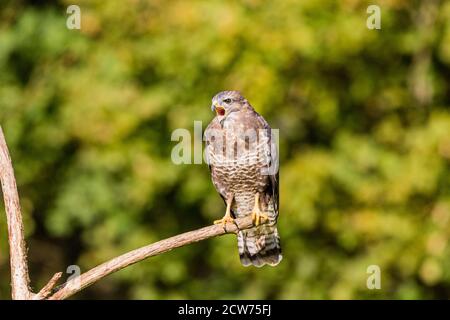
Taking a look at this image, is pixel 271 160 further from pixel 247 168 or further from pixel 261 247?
pixel 261 247

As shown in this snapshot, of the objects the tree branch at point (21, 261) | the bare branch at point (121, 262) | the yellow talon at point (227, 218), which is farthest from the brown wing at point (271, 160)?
the tree branch at point (21, 261)

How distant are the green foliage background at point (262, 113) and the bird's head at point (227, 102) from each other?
138 inches

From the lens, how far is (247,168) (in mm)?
4051

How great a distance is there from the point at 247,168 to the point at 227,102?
33 centimetres

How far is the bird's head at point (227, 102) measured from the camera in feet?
12.9

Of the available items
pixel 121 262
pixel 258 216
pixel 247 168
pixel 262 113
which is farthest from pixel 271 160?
pixel 262 113

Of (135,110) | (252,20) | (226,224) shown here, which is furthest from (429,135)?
(226,224)

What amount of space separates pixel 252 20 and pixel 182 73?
0.87 m

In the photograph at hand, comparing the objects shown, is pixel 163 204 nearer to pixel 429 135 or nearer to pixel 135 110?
pixel 135 110

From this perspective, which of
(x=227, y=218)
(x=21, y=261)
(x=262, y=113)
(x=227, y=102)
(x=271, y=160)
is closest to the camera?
(x=21, y=261)

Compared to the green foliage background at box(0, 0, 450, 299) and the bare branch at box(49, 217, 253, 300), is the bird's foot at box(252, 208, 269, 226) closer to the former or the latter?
the bare branch at box(49, 217, 253, 300)

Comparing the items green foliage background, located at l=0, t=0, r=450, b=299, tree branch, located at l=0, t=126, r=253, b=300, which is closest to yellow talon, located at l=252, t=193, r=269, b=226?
tree branch, located at l=0, t=126, r=253, b=300

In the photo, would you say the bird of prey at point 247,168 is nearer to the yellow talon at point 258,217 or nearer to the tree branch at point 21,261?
the yellow talon at point 258,217

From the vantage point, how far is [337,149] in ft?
26.9
